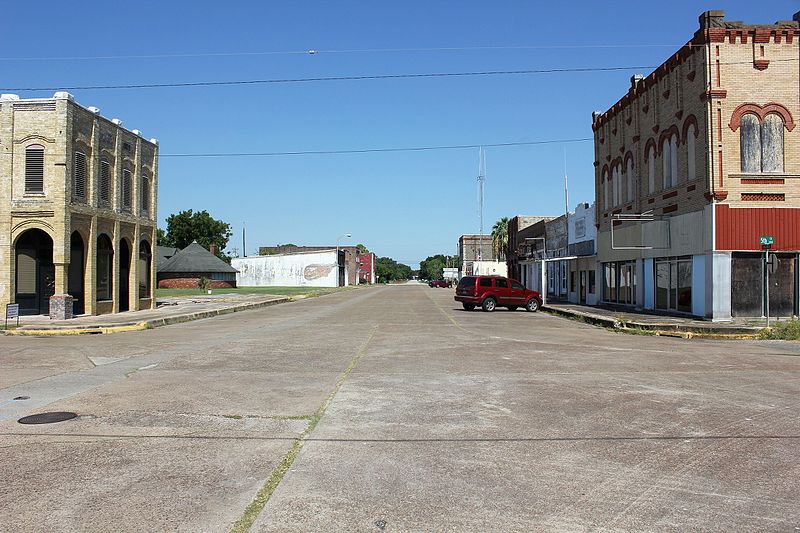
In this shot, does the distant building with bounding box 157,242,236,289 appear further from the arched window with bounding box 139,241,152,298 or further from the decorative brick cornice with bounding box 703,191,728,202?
the decorative brick cornice with bounding box 703,191,728,202

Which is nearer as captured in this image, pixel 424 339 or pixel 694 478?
pixel 694 478

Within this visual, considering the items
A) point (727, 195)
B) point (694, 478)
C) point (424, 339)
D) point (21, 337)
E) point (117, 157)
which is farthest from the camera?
point (117, 157)

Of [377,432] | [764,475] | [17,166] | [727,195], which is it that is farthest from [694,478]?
→ [17,166]

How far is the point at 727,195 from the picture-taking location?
942 inches

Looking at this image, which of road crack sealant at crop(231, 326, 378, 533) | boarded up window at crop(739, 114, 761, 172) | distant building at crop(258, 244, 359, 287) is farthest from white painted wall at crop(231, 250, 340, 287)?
road crack sealant at crop(231, 326, 378, 533)

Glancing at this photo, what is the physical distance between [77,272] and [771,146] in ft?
95.0

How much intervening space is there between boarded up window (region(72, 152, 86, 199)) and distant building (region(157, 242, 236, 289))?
58.5m

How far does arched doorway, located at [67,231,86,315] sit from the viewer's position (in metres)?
29.1

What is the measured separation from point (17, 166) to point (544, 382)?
25.2m

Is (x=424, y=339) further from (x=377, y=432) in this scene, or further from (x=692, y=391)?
(x=377, y=432)

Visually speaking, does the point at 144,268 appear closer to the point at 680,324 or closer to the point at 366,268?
the point at 680,324

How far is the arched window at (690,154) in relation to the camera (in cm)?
2573

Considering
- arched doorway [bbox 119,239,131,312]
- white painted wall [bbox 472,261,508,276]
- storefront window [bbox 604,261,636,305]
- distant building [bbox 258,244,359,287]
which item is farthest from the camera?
distant building [bbox 258,244,359,287]

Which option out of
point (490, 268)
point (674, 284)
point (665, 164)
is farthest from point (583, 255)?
point (490, 268)
